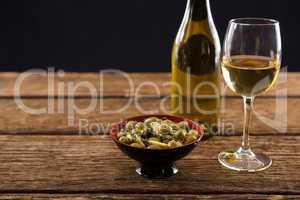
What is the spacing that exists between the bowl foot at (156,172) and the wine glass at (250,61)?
95 mm

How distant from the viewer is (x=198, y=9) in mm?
1030

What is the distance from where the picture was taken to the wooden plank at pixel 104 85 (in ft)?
4.04

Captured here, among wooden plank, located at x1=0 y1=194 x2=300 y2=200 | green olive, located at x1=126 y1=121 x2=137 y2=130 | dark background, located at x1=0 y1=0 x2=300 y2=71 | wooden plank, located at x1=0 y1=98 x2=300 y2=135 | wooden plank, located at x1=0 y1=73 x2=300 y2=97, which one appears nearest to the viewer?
wooden plank, located at x1=0 y1=194 x2=300 y2=200

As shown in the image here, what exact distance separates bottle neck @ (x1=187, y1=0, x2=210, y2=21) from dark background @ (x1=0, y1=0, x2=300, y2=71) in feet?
4.19

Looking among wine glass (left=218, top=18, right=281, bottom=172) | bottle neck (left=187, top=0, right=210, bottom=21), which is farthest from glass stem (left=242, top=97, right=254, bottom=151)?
bottle neck (left=187, top=0, right=210, bottom=21)

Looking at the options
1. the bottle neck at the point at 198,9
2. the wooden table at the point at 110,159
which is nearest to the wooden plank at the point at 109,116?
the wooden table at the point at 110,159

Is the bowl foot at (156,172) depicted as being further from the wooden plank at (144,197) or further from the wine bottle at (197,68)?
the wine bottle at (197,68)

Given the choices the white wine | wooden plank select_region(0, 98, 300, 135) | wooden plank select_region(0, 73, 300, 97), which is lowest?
wooden plank select_region(0, 98, 300, 135)

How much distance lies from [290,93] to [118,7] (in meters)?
1.28

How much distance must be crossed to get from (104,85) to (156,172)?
1.81 feet

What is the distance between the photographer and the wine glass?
32.0 inches

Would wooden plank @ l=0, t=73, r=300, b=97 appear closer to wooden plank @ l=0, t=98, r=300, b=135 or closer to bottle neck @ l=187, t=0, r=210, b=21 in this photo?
wooden plank @ l=0, t=98, r=300, b=135

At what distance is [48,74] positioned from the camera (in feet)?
4.59

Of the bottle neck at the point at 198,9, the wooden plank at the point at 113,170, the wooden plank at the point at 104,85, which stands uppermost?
the bottle neck at the point at 198,9
